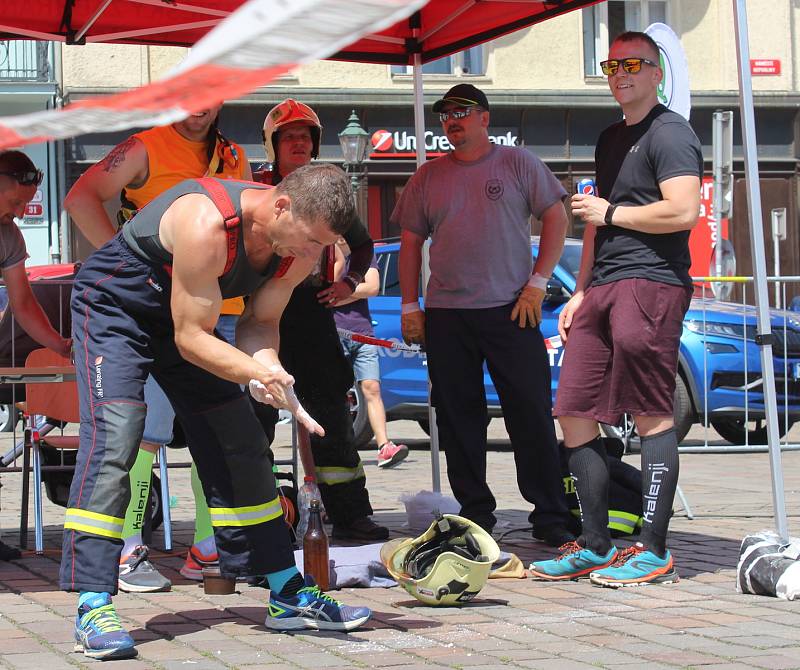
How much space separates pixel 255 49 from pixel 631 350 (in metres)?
3.98

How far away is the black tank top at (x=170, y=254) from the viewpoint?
4.49 meters

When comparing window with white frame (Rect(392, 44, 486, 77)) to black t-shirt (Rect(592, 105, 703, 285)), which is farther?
window with white frame (Rect(392, 44, 486, 77))

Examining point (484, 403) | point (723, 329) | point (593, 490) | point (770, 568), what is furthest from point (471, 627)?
point (723, 329)

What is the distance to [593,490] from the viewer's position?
5805mm

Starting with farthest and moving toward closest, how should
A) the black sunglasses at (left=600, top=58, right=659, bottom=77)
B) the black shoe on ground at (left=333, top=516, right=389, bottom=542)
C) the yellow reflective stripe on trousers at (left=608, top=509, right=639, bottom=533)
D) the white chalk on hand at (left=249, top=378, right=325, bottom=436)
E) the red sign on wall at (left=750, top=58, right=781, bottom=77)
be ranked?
the red sign on wall at (left=750, top=58, right=781, bottom=77), the black shoe on ground at (left=333, top=516, right=389, bottom=542), the yellow reflective stripe on trousers at (left=608, top=509, right=639, bottom=533), the black sunglasses at (left=600, top=58, right=659, bottom=77), the white chalk on hand at (left=249, top=378, right=325, bottom=436)

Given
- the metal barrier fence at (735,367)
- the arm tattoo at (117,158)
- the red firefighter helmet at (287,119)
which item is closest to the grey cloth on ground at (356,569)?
the arm tattoo at (117,158)

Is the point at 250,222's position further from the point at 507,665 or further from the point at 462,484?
the point at 462,484

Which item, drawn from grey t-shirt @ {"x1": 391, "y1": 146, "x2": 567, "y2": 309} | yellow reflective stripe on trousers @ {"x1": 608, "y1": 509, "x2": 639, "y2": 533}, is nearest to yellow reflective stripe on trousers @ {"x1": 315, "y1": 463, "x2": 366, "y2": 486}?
grey t-shirt @ {"x1": 391, "y1": 146, "x2": 567, "y2": 309}

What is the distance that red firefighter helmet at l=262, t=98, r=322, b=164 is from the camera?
21.5 feet

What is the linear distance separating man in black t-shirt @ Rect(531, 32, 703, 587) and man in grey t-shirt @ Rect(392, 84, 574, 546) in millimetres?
665

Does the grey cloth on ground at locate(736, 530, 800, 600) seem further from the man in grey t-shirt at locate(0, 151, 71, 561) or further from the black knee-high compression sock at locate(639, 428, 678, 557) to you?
the man in grey t-shirt at locate(0, 151, 71, 561)

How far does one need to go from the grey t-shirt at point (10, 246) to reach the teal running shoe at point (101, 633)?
2187 mm

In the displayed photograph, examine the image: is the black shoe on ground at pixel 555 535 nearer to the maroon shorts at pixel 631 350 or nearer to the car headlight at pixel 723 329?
the maroon shorts at pixel 631 350

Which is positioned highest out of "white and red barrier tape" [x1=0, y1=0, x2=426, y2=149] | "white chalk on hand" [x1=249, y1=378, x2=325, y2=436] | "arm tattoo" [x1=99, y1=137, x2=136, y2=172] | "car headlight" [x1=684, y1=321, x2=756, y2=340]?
"arm tattoo" [x1=99, y1=137, x2=136, y2=172]
